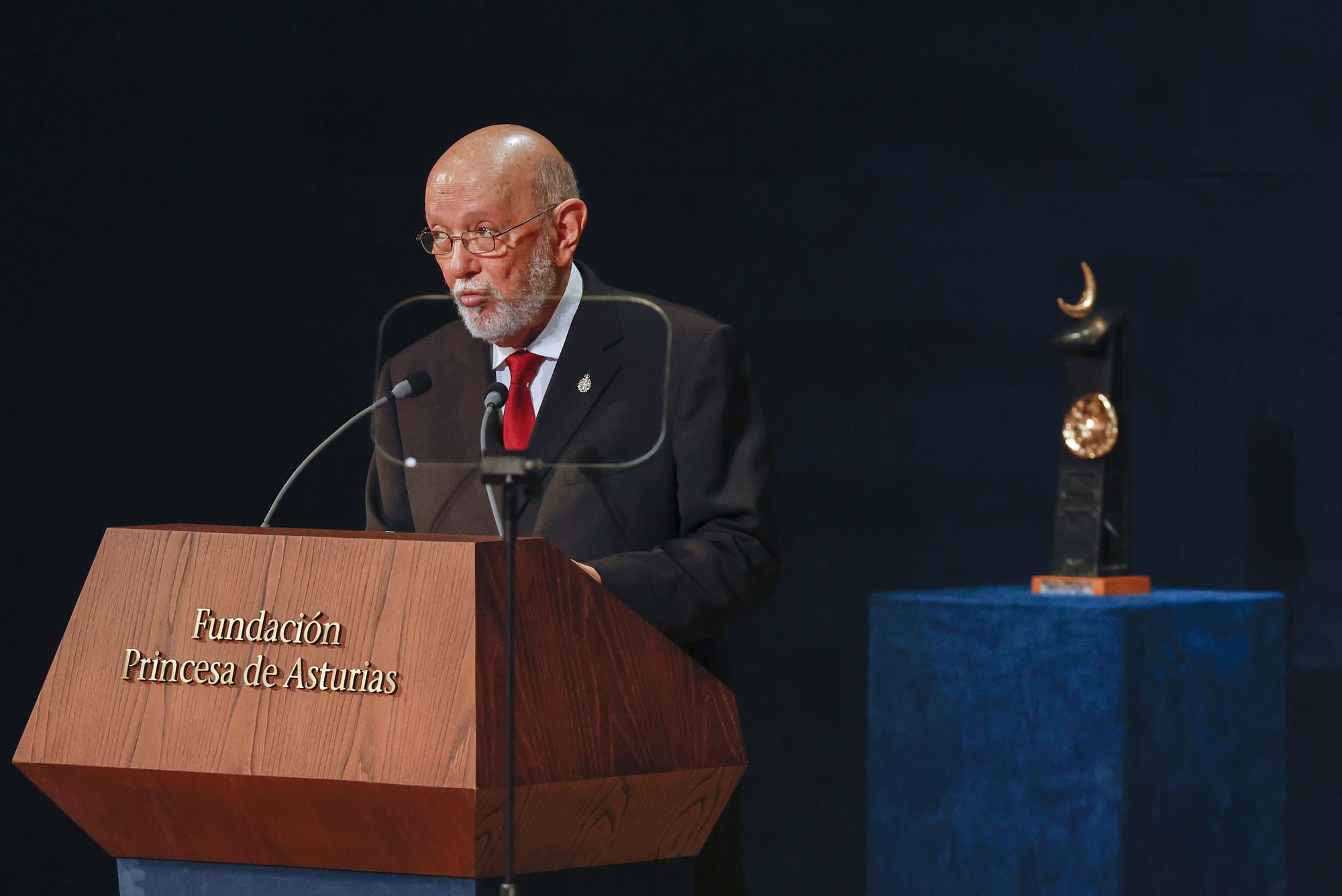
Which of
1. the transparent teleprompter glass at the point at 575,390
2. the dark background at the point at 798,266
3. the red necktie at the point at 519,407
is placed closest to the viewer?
the transparent teleprompter glass at the point at 575,390

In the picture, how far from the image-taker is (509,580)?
60.9 inches

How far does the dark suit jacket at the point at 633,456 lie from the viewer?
218cm

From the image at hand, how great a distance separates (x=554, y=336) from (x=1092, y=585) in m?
1.55

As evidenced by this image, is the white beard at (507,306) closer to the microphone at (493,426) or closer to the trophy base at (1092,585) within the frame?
the microphone at (493,426)

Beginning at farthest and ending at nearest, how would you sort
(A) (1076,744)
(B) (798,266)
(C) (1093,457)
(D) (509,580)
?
1. (B) (798,266)
2. (C) (1093,457)
3. (A) (1076,744)
4. (D) (509,580)

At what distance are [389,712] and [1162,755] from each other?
2063 mm

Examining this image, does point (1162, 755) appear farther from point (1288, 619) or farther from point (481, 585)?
point (481, 585)

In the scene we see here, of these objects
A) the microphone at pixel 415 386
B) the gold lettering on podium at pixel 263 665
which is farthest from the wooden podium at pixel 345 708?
the microphone at pixel 415 386

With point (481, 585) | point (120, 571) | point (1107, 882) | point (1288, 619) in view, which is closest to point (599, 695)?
point (481, 585)

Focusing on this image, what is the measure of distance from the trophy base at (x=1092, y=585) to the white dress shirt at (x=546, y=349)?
4.86ft

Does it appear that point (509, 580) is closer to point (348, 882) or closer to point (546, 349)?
point (348, 882)

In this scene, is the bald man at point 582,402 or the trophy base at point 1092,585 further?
the trophy base at point 1092,585

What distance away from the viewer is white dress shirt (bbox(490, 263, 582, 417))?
2279mm

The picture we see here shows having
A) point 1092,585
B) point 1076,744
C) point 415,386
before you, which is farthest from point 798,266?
point 415,386
